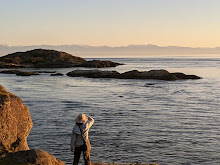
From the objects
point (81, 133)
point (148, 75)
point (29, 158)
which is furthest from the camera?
point (148, 75)

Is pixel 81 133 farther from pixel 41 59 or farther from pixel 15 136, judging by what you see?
pixel 41 59

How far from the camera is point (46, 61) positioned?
155250 millimetres

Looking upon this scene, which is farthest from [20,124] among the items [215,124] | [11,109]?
[215,124]

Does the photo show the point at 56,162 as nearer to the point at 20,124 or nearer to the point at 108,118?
the point at 20,124

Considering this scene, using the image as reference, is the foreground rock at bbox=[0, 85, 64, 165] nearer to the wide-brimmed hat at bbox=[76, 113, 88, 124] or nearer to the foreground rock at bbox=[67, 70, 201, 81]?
the wide-brimmed hat at bbox=[76, 113, 88, 124]

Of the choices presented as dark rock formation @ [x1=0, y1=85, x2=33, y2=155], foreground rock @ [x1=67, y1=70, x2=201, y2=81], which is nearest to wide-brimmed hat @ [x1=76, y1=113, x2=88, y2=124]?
dark rock formation @ [x1=0, y1=85, x2=33, y2=155]

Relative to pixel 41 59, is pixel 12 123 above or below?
below

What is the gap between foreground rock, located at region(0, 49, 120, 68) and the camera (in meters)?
145

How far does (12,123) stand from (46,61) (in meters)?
145

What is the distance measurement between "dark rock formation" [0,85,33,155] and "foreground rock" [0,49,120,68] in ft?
407

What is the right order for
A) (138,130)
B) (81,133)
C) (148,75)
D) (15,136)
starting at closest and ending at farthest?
(81,133), (15,136), (138,130), (148,75)

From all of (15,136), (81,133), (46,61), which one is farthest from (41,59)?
(81,133)

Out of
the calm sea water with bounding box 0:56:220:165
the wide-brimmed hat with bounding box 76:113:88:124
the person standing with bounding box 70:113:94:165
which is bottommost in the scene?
the calm sea water with bounding box 0:56:220:165

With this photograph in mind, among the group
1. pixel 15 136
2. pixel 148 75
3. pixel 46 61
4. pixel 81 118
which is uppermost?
pixel 46 61
